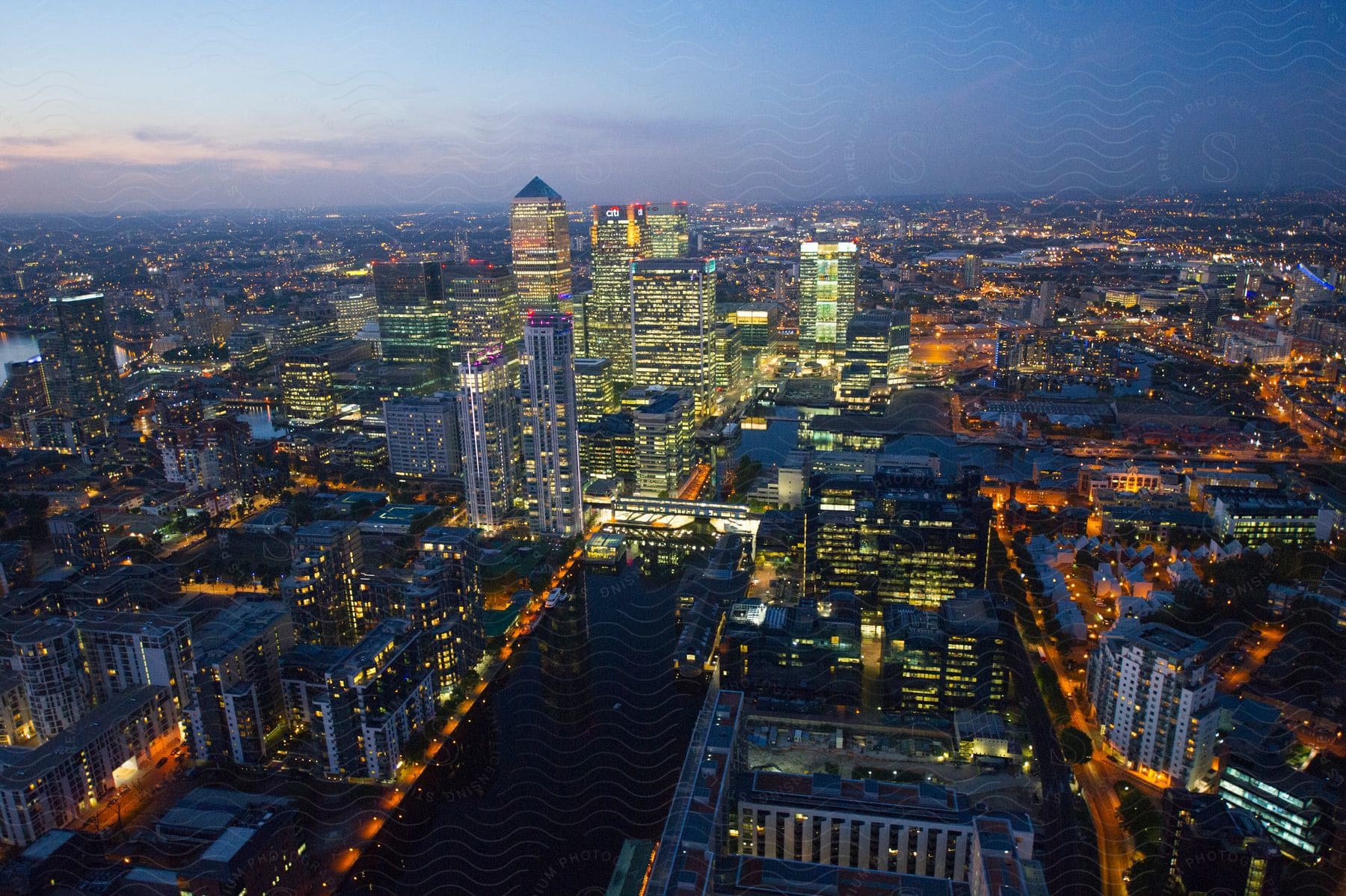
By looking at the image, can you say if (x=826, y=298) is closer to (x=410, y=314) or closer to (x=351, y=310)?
(x=410, y=314)

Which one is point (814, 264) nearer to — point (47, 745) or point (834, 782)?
point (834, 782)

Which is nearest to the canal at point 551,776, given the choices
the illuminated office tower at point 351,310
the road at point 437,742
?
the road at point 437,742

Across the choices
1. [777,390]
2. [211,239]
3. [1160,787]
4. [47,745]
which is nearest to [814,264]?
[777,390]

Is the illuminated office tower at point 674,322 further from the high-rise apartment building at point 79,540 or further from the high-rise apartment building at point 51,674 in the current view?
the high-rise apartment building at point 51,674

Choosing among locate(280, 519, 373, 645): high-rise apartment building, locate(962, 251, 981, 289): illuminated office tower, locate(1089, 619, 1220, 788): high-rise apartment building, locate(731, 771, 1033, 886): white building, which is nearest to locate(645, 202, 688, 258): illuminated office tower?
locate(962, 251, 981, 289): illuminated office tower

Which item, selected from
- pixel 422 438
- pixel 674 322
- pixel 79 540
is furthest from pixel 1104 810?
pixel 674 322

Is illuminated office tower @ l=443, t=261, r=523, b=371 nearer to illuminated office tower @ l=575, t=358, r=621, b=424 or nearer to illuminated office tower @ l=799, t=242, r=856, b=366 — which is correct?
illuminated office tower @ l=575, t=358, r=621, b=424
